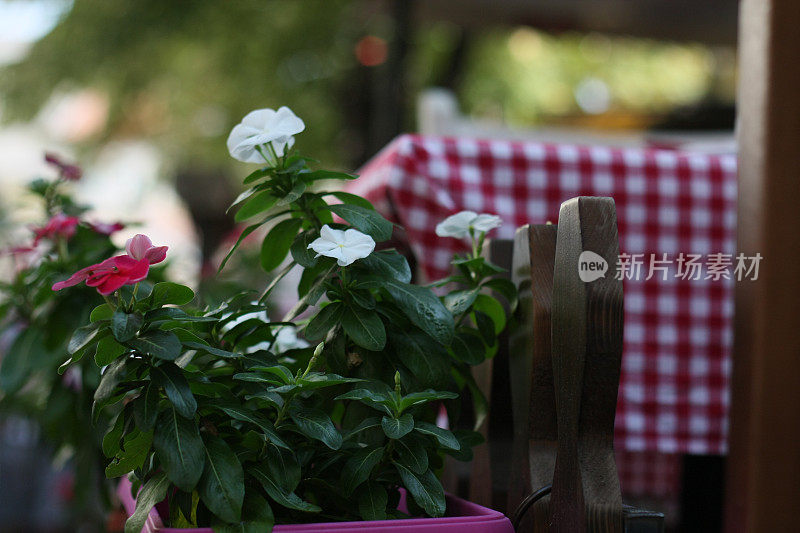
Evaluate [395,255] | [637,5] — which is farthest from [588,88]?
[395,255]

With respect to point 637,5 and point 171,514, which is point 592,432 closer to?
point 171,514

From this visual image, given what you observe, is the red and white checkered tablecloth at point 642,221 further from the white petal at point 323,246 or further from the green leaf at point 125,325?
the green leaf at point 125,325

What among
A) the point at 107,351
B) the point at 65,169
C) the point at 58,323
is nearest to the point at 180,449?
the point at 107,351

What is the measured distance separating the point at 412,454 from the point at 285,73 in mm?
7749

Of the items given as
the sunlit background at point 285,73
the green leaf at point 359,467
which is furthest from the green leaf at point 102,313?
the sunlit background at point 285,73

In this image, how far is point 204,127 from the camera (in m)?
9.13

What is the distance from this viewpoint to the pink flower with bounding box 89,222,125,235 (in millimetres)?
1646

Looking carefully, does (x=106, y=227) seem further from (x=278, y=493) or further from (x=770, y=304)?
(x=770, y=304)

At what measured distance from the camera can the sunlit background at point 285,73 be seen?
5.15m

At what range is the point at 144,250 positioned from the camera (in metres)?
0.98

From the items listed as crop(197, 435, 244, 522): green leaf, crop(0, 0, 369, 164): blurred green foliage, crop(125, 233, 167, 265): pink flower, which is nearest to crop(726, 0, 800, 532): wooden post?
crop(197, 435, 244, 522): green leaf

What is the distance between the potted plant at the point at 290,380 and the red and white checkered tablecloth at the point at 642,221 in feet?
1.82

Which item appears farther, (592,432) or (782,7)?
(782,7)

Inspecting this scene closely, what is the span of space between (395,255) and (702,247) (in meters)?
0.96
